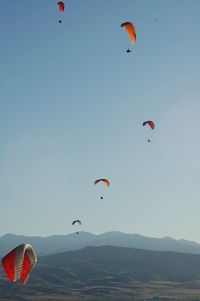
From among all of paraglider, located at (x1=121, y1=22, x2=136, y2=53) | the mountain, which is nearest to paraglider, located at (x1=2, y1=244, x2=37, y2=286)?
paraglider, located at (x1=121, y1=22, x2=136, y2=53)

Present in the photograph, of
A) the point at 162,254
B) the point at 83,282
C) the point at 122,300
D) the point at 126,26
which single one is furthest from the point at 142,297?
the point at 162,254

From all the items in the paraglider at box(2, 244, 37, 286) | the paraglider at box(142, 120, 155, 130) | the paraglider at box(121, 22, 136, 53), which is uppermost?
the paraglider at box(121, 22, 136, 53)

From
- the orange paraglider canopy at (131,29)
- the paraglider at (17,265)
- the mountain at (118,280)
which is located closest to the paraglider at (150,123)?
the orange paraglider canopy at (131,29)

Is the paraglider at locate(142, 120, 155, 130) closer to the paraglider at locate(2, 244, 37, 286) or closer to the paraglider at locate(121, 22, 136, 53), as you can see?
the paraglider at locate(121, 22, 136, 53)

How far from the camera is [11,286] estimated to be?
389 feet

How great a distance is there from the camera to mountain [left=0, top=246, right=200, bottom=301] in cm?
10525

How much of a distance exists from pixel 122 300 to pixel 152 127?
64.4 meters

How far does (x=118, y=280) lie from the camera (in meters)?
137

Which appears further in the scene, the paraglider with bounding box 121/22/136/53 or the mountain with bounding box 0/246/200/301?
the mountain with bounding box 0/246/200/301

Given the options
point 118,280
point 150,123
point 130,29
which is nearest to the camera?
point 130,29

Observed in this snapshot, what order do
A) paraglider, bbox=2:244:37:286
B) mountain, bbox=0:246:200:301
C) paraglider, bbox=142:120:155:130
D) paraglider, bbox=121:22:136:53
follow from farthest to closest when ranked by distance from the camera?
1. mountain, bbox=0:246:200:301
2. paraglider, bbox=142:120:155:130
3. paraglider, bbox=121:22:136:53
4. paraglider, bbox=2:244:37:286

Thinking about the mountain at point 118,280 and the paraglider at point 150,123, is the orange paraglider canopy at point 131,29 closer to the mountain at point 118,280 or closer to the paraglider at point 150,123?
the paraglider at point 150,123

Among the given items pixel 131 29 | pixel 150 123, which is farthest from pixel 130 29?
pixel 150 123

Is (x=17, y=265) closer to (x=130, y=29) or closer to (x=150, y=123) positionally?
(x=130, y=29)
